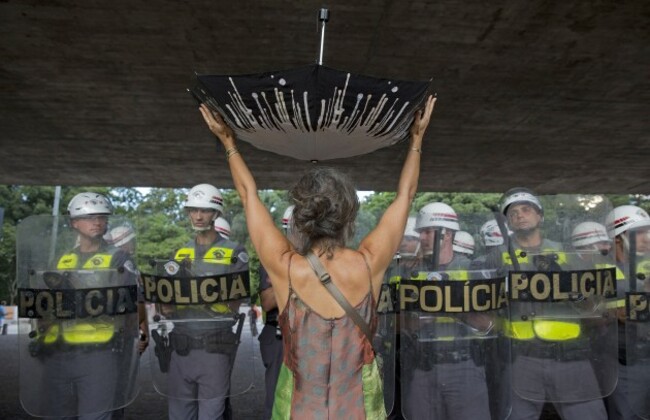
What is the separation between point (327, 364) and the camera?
210 centimetres

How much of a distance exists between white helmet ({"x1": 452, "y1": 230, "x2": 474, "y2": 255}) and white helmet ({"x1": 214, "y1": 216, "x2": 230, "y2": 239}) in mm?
1737

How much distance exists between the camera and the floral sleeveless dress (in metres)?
2.09

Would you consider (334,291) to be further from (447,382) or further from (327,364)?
(447,382)

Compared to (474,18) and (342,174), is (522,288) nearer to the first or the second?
(342,174)

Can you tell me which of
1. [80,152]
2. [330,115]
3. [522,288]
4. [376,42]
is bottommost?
[522,288]

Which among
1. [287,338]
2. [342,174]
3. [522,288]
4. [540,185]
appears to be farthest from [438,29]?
[540,185]

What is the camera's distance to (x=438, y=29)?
6000 mm

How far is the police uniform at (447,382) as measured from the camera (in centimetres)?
366

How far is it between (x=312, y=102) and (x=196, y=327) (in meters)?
2.03

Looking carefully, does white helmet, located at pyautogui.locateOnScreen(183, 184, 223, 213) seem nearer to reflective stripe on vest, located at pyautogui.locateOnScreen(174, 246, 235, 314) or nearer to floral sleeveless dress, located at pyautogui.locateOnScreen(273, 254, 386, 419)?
reflective stripe on vest, located at pyautogui.locateOnScreen(174, 246, 235, 314)

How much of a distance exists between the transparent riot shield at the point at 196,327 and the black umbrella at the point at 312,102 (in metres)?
1.35

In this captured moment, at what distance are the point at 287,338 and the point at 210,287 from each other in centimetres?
181

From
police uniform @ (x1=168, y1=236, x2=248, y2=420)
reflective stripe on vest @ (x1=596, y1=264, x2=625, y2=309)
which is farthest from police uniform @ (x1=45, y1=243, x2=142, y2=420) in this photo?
reflective stripe on vest @ (x1=596, y1=264, x2=625, y2=309)

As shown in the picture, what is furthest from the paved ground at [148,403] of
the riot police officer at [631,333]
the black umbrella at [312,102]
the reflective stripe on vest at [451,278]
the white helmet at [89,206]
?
the black umbrella at [312,102]
